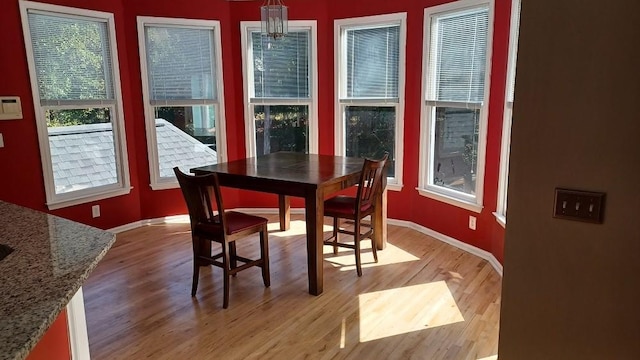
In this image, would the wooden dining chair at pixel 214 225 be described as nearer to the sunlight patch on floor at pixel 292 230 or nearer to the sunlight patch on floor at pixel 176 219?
the sunlight patch on floor at pixel 292 230

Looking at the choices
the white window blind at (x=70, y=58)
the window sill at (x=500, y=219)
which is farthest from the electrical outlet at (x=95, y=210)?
the window sill at (x=500, y=219)

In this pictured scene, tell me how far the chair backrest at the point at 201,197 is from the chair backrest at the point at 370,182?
3.42ft

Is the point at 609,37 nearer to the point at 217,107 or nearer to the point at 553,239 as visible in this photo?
the point at 553,239

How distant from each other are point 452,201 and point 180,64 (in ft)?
10.0

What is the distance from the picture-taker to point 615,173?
144cm

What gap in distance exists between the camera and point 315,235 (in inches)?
124

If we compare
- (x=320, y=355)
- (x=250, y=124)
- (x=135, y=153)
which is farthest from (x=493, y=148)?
(x=135, y=153)

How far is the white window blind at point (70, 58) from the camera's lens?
12.8 feet

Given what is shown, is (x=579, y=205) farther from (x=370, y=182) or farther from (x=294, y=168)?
(x=294, y=168)

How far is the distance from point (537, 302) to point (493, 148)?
2186mm

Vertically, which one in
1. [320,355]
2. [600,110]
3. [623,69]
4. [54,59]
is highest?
[54,59]

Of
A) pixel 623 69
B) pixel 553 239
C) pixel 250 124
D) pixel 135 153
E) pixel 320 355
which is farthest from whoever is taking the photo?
pixel 250 124

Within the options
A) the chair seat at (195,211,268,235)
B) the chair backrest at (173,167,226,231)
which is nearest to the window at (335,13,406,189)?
the chair seat at (195,211,268,235)

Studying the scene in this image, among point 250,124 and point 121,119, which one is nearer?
point 121,119
